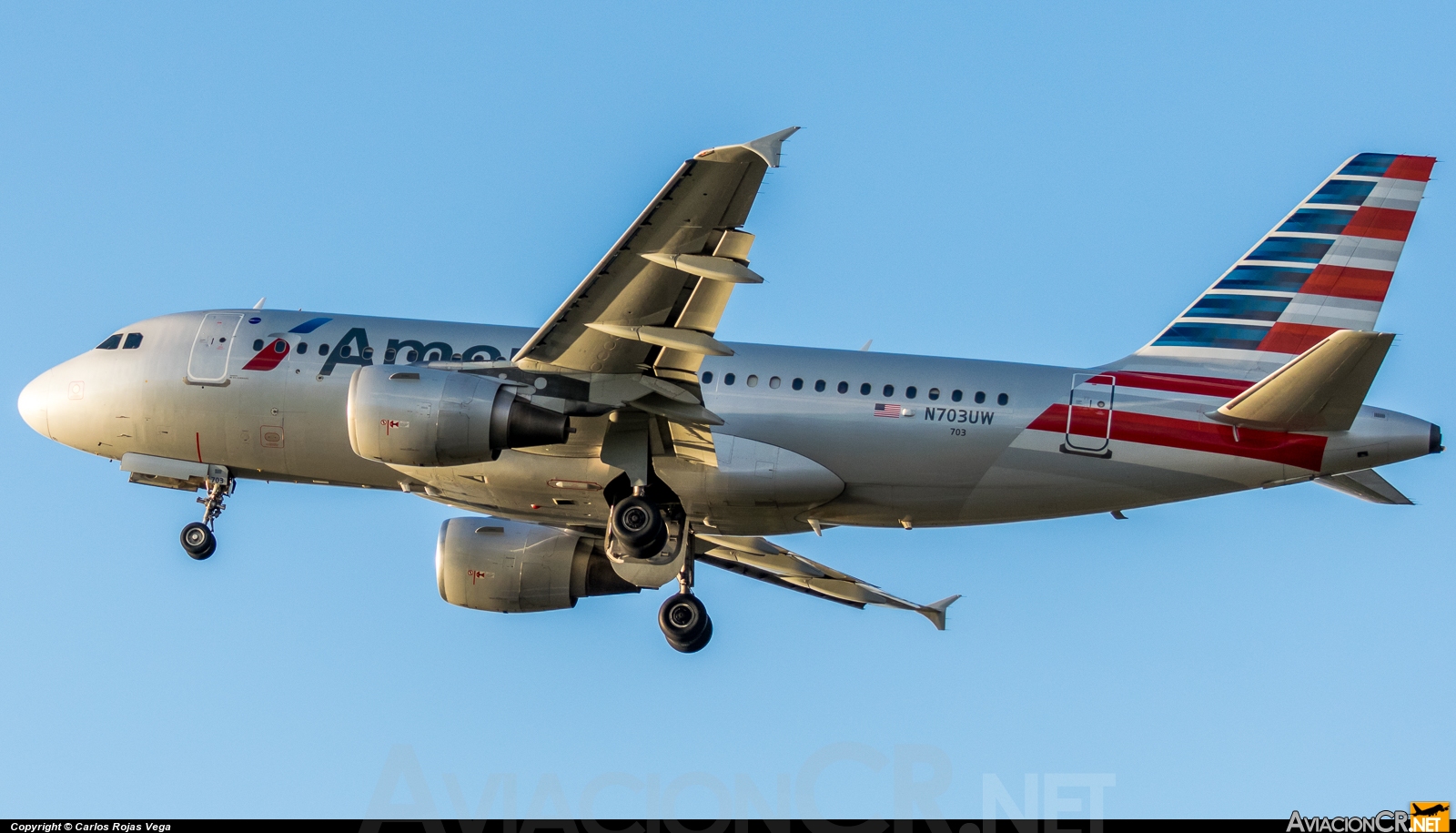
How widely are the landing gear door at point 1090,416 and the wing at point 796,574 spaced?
7123 millimetres

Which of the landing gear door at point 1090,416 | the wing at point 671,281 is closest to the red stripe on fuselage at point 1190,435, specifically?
the landing gear door at point 1090,416

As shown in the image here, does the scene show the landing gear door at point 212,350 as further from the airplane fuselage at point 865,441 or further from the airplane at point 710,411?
the airplane fuselage at point 865,441

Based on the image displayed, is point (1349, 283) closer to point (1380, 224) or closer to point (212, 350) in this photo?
point (1380, 224)

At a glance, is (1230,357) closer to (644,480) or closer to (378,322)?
(644,480)

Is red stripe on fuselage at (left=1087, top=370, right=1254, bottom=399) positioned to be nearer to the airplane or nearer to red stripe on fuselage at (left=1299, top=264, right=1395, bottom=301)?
the airplane

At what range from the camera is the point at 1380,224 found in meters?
30.0

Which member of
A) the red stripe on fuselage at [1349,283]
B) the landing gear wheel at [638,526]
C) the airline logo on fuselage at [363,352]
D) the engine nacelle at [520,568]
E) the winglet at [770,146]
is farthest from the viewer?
the engine nacelle at [520,568]

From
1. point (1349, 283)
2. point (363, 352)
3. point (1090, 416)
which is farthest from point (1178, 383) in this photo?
point (363, 352)

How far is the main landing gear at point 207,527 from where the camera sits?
103ft

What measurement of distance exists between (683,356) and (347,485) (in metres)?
8.57

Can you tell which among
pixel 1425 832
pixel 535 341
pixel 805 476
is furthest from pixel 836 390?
pixel 1425 832

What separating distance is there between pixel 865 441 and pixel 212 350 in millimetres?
12982

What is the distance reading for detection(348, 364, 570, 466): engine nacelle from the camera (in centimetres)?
2631

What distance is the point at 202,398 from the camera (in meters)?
30.7
